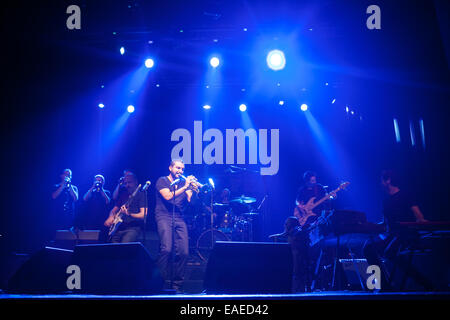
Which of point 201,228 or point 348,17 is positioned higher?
point 348,17

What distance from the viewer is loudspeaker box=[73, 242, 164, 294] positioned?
379 cm

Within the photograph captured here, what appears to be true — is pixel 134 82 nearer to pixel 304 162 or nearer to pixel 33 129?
pixel 33 129

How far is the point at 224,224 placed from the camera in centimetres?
973

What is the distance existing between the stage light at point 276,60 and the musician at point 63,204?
15.8 ft

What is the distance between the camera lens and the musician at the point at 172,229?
652cm

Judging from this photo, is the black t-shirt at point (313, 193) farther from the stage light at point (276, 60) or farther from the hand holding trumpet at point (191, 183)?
the stage light at point (276, 60)

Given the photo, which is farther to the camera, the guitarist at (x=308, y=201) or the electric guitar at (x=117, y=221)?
the guitarist at (x=308, y=201)

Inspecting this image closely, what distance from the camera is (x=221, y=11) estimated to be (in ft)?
23.3

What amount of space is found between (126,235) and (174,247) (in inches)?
31.7

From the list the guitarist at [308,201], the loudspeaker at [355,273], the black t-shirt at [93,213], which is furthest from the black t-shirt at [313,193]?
the black t-shirt at [93,213]

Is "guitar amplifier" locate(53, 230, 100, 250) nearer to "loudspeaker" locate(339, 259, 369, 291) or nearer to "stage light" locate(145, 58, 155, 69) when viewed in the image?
"stage light" locate(145, 58, 155, 69)

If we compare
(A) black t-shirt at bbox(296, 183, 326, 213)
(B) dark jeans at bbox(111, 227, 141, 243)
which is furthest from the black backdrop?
(B) dark jeans at bbox(111, 227, 141, 243)
